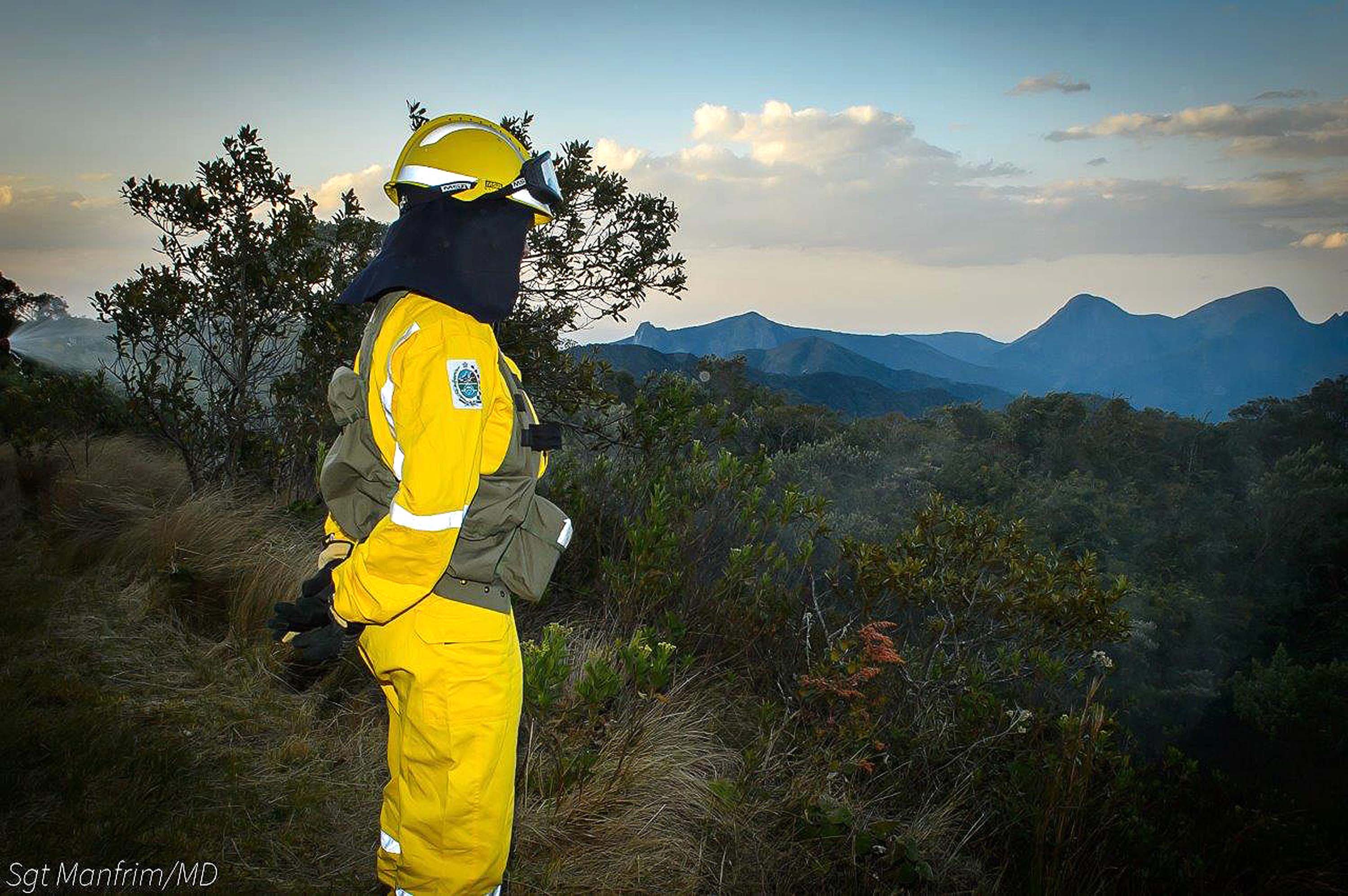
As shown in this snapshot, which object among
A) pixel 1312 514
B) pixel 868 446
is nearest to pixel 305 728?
pixel 868 446

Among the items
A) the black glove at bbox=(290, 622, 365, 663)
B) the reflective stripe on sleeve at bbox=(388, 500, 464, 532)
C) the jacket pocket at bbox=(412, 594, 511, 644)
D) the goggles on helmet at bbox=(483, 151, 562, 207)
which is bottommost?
the black glove at bbox=(290, 622, 365, 663)

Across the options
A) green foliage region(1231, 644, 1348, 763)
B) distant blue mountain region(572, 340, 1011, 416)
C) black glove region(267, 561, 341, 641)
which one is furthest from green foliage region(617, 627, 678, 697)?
distant blue mountain region(572, 340, 1011, 416)

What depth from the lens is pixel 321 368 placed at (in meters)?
6.18

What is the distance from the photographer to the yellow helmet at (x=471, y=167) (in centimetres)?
213

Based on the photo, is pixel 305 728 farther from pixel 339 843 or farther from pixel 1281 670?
pixel 1281 670

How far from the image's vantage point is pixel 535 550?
2.30 metres

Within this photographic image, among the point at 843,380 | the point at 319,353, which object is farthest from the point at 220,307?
the point at 843,380

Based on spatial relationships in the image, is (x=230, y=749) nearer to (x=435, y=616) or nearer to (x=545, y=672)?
(x=545, y=672)

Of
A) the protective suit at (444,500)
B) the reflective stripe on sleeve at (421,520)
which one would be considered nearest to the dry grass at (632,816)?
the protective suit at (444,500)

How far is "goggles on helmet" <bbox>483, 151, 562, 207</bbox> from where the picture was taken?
7.09ft

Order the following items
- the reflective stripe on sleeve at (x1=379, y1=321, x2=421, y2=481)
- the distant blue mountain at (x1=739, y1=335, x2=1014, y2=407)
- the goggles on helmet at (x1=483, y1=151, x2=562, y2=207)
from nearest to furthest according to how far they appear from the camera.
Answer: the reflective stripe on sleeve at (x1=379, y1=321, x2=421, y2=481) < the goggles on helmet at (x1=483, y1=151, x2=562, y2=207) < the distant blue mountain at (x1=739, y1=335, x2=1014, y2=407)

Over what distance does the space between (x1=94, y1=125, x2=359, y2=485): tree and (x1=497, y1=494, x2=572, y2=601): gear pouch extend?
484 cm

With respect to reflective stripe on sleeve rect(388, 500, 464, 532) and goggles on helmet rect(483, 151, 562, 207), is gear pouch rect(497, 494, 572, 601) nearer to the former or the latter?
reflective stripe on sleeve rect(388, 500, 464, 532)

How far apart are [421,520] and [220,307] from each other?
568 centimetres
